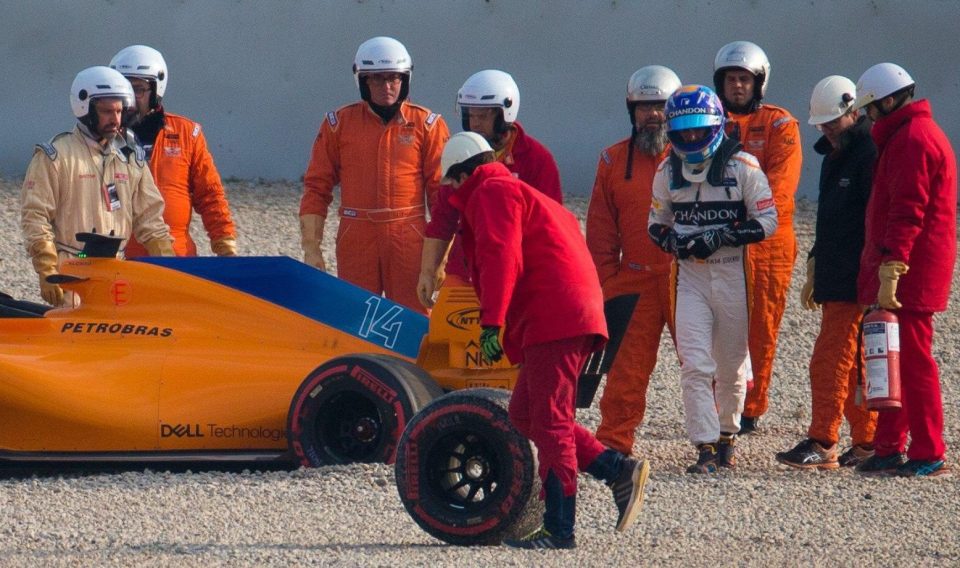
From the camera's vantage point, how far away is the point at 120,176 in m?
8.96

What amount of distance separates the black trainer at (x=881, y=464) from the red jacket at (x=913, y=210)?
0.66 metres

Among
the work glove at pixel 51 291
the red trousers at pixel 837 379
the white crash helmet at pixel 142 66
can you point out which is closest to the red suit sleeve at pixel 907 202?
the red trousers at pixel 837 379

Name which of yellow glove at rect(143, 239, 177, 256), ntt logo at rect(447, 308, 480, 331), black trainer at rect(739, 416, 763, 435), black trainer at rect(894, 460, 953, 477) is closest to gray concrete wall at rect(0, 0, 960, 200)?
black trainer at rect(739, 416, 763, 435)

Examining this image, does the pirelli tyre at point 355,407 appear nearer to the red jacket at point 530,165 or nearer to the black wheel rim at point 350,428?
the black wheel rim at point 350,428

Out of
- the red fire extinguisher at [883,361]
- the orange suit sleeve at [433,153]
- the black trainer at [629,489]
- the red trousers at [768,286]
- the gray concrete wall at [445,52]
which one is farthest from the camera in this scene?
the gray concrete wall at [445,52]

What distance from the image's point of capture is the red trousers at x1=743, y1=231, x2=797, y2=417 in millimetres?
8367

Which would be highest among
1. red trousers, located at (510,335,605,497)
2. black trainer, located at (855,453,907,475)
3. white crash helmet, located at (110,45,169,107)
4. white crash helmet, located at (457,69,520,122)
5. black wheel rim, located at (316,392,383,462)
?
white crash helmet, located at (110,45,169,107)

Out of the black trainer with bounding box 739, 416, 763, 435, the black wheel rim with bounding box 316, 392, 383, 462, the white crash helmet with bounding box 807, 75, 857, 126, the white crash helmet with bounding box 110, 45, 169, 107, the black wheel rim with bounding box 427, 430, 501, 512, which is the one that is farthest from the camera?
the white crash helmet with bounding box 110, 45, 169, 107

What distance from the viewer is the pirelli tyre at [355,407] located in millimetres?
7180

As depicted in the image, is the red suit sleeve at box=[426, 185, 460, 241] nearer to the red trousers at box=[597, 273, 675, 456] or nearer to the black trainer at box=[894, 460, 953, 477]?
the red trousers at box=[597, 273, 675, 456]

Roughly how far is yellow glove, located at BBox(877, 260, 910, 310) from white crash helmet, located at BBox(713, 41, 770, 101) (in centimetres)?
150

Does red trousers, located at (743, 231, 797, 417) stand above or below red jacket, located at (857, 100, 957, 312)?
below

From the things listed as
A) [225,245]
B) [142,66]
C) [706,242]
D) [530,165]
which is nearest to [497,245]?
[706,242]

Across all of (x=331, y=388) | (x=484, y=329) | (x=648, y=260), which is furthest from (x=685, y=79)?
(x=484, y=329)
